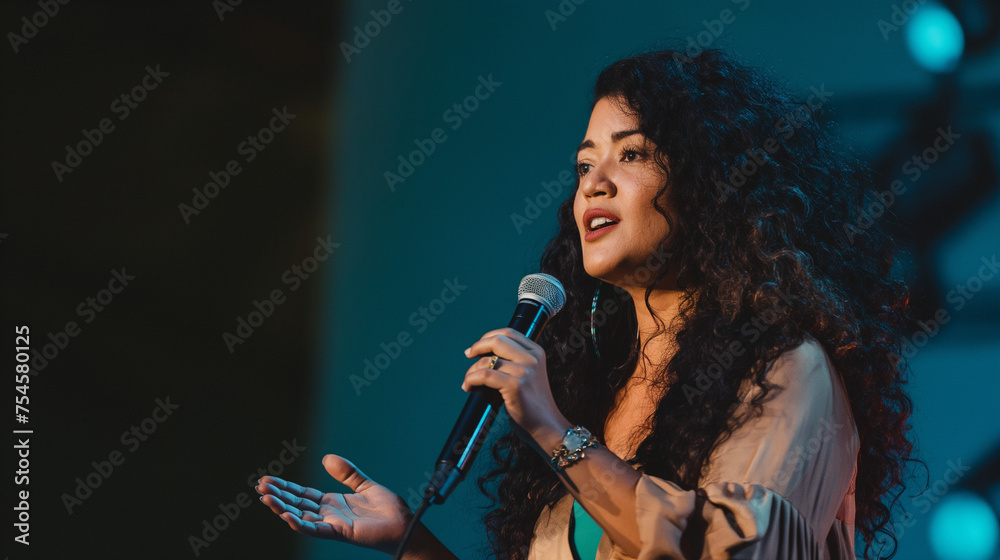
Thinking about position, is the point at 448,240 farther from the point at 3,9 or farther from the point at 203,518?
the point at 3,9

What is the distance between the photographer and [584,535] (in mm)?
1367

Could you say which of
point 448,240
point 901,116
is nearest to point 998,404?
point 901,116

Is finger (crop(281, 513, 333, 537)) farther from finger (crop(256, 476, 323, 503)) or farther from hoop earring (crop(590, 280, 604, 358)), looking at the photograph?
hoop earring (crop(590, 280, 604, 358))

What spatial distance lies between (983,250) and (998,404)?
32 centimetres

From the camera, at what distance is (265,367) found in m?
2.47
